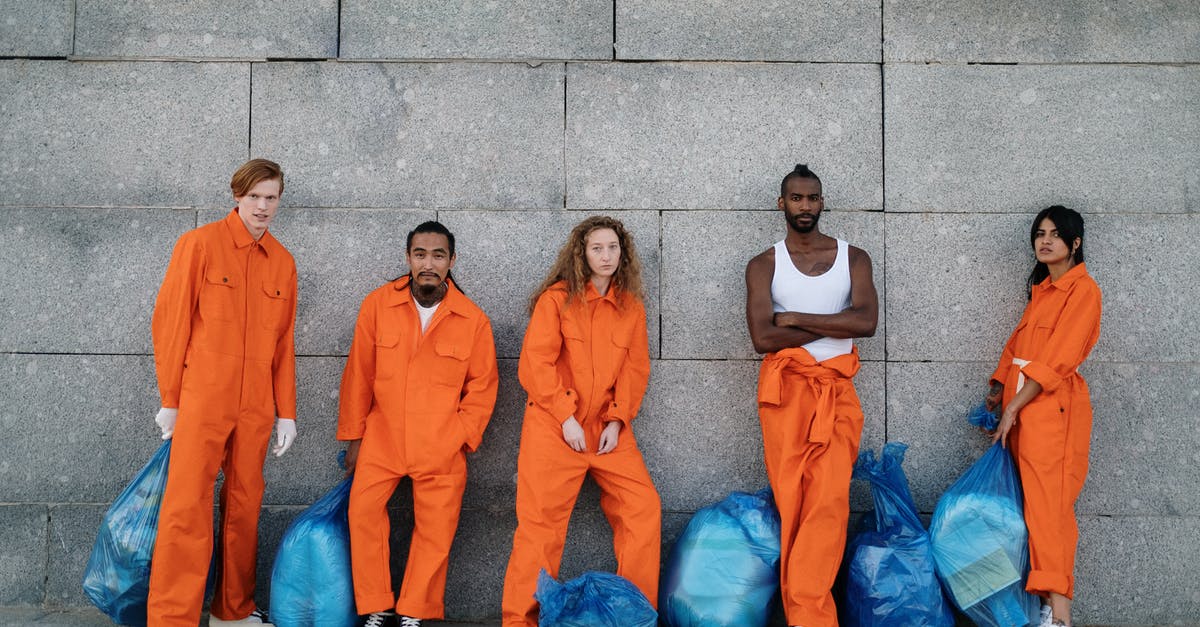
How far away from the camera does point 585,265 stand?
14.5 ft

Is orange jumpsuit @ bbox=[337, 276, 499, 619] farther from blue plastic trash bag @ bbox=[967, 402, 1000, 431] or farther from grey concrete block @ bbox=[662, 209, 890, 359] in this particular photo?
blue plastic trash bag @ bbox=[967, 402, 1000, 431]

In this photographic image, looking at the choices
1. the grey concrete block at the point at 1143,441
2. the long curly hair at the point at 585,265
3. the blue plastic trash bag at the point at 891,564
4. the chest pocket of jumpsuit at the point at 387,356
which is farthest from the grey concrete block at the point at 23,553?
the grey concrete block at the point at 1143,441

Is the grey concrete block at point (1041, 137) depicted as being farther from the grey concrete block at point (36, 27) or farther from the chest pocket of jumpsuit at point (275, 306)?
the grey concrete block at point (36, 27)

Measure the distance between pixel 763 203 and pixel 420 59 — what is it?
6.74 ft

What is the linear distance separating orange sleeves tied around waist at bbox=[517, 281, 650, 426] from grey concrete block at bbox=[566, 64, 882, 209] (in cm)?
81

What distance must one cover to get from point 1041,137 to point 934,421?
166 cm

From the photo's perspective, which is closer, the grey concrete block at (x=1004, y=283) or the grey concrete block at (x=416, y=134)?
the grey concrete block at (x=1004, y=283)

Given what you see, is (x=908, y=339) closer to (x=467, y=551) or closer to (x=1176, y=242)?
(x=1176, y=242)

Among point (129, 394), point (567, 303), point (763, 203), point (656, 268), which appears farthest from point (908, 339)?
point (129, 394)

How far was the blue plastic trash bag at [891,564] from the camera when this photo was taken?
4.09 meters

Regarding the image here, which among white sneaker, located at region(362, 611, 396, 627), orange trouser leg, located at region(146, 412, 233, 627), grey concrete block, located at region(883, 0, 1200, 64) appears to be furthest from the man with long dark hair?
grey concrete block, located at region(883, 0, 1200, 64)

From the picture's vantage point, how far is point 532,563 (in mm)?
4102

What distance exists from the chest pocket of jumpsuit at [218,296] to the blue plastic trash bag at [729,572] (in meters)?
2.39

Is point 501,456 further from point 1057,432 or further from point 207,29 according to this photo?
point 207,29
